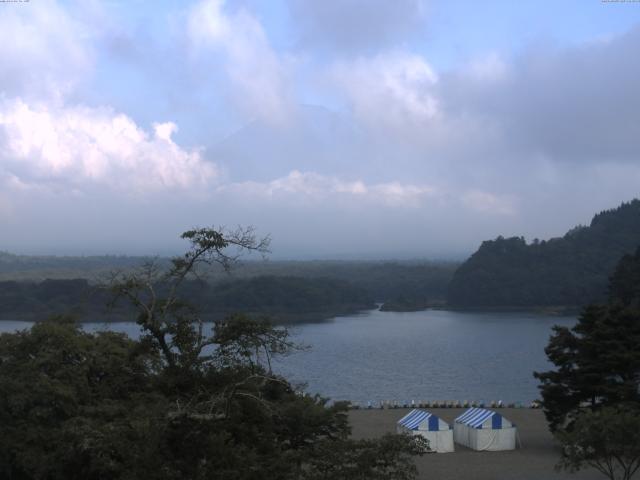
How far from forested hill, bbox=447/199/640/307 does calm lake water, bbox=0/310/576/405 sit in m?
11.4

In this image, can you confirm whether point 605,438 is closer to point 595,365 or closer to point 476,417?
point 595,365

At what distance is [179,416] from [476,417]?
10.3 meters

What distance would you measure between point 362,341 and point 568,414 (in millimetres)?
31273

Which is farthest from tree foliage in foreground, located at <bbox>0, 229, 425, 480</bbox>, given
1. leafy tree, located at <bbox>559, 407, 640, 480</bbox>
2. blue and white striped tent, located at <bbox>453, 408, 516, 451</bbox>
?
blue and white striped tent, located at <bbox>453, 408, 516, 451</bbox>

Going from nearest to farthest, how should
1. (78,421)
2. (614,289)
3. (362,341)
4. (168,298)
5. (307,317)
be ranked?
(168,298), (78,421), (614,289), (362,341), (307,317)

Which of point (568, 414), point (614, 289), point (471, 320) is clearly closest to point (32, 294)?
point (471, 320)

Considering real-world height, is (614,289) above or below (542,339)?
above

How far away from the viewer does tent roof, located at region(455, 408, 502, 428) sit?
1488cm

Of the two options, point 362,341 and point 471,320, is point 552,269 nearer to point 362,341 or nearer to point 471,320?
point 471,320

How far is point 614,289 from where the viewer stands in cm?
3662

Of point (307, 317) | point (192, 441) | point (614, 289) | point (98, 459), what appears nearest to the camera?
point (192, 441)

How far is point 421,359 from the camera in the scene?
36.9 metres

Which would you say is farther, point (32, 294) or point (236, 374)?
point (32, 294)

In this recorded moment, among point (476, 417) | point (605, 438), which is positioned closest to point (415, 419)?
point (476, 417)
